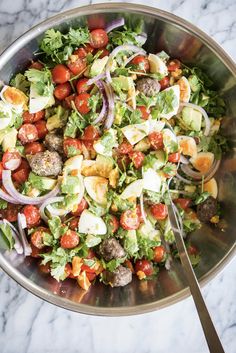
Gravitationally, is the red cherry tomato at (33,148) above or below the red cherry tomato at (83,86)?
below

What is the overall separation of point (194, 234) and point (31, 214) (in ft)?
2.96

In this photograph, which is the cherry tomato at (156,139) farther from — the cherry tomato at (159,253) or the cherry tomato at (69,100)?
the cherry tomato at (159,253)

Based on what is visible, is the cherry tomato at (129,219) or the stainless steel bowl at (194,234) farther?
the cherry tomato at (129,219)

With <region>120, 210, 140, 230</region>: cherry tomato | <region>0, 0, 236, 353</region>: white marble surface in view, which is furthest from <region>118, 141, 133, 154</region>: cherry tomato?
<region>0, 0, 236, 353</region>: white marble surface

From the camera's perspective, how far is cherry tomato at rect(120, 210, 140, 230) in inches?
104

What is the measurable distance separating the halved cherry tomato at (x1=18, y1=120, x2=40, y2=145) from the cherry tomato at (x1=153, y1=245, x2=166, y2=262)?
2.88 ft

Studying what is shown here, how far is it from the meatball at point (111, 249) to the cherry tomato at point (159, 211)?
0.84ft

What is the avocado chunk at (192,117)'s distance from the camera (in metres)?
2.72

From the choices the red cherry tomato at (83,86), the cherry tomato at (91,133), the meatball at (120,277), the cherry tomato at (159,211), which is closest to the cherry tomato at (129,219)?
the cherry tomato at (159,211)

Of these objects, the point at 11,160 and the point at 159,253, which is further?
the point at 159,253

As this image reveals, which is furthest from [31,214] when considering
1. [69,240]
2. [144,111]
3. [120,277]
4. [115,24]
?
[115,24]

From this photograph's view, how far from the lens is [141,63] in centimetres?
267

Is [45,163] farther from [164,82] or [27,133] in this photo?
[164,82]

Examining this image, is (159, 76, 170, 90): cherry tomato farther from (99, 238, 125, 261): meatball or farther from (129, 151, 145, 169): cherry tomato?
(99, 238, 125, 261): meatball
